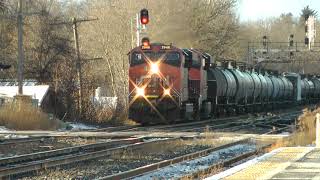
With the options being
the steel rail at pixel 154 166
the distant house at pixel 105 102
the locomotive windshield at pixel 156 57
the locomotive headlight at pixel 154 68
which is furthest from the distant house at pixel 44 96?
the steel rail at pixel 154 166

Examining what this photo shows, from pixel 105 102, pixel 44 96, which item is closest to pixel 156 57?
pixel 105 102

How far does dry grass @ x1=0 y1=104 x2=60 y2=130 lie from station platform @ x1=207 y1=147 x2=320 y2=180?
571 inches

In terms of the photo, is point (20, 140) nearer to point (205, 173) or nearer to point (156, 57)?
point (205, 173)

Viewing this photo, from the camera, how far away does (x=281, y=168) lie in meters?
10.7

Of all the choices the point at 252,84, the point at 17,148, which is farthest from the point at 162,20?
the point at 17,148

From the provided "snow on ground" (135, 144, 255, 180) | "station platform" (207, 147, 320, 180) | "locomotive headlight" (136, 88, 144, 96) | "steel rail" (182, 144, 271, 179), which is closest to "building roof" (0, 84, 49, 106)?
"locomotive headlight" (136, 88, 144, 96)

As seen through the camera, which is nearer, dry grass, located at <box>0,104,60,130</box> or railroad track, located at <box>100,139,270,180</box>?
railroad track, located at <box>100,139,270,180</box>

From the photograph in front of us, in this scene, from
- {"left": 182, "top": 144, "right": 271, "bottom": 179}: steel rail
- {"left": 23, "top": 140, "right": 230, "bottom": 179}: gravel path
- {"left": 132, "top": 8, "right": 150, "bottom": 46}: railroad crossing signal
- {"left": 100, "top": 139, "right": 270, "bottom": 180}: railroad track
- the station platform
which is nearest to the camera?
the station platform

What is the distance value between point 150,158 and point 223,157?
1.89 m

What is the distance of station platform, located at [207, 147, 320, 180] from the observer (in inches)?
382

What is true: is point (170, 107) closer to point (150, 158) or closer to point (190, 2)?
point (150, 158)

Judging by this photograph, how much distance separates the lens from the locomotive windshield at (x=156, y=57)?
26.9 meters

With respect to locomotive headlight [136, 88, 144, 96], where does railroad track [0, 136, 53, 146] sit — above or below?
below

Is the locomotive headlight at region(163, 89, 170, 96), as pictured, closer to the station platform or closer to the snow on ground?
the snow on ground
